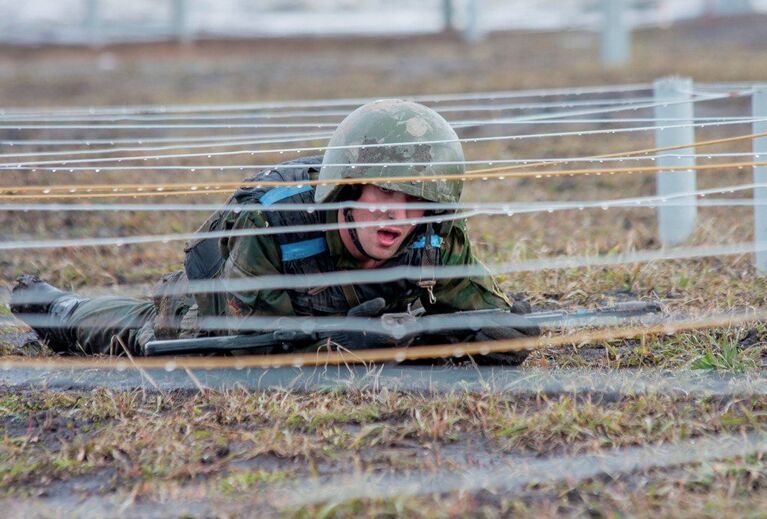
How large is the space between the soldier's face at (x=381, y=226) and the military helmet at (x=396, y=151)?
7 centimetres

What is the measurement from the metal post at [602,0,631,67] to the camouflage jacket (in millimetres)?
10606

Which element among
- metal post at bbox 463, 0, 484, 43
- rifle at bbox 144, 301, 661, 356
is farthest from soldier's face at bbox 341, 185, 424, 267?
metal post at bbox 463, 0, 484, 43

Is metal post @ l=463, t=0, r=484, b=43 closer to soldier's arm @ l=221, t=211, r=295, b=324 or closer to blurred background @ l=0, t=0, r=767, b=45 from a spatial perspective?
blurred background @ l=0, t=0, r=767, b=45

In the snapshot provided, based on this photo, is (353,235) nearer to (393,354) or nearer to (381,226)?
(381,226)

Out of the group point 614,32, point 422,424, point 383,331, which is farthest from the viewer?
point 614,32

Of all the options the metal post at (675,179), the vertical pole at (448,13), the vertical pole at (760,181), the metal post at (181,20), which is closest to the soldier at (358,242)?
the vertical pole at (760,181)

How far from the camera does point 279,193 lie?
435 centimetres

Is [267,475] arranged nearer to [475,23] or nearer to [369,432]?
[369,432]

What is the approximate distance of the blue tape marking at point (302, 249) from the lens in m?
4.31

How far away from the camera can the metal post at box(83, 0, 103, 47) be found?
18.0 metres

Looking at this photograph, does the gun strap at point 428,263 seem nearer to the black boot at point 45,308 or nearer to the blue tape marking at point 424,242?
the blue tape marking at point 424,242

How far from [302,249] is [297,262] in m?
0.06

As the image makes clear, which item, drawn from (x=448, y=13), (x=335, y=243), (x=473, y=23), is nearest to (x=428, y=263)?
(x=335, y=243)

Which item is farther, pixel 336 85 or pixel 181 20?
pixel 181 20
